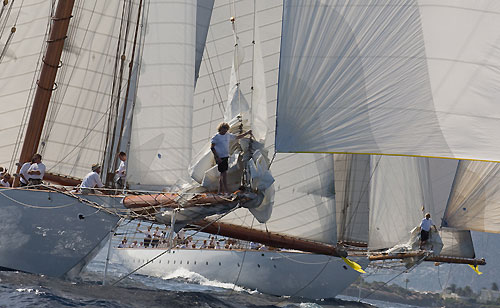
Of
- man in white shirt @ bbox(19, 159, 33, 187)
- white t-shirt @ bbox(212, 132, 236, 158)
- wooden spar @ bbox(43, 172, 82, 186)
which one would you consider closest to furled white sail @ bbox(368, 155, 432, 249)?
wooden spar @ bbox(43, 172, 82, 186)

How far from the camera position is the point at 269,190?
13867 mm

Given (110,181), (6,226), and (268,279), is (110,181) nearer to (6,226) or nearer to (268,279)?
(6,226)

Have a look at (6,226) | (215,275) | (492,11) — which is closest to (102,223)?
(6,226)

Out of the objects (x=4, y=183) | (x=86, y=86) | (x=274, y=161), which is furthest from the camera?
(x=274, y=161)

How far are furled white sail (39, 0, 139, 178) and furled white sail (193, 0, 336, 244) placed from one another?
261 cm

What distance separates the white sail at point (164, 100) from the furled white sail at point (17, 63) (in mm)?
3460

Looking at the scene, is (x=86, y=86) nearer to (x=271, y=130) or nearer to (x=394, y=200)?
(x=271, y=130)

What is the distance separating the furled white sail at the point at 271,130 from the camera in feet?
67.5

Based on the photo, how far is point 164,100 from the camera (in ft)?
57.4

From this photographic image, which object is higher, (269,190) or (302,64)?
(302,64)

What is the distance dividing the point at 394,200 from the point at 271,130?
7.64 m

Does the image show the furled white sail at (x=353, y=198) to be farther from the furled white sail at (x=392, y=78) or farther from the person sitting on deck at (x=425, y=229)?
the furled white sail at (x=392, y=78)

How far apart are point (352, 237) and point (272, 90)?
26.9ft

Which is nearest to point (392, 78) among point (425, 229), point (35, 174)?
point (35, 174)
